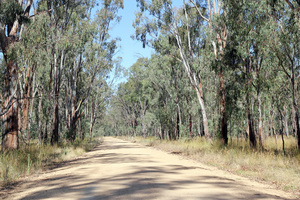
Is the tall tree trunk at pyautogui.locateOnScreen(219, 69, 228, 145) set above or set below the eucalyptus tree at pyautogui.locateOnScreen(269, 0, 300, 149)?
below

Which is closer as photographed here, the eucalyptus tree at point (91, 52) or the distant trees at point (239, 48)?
the distant trees at point (239, 48)

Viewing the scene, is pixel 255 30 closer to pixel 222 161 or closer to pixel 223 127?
pixel 223 127

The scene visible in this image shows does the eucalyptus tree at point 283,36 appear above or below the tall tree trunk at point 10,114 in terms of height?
above

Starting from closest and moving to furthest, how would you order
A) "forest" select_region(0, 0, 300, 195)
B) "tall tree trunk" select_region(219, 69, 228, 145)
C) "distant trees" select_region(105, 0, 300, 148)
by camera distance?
"forest" select_region(0, 0, 300, 195) < "distant trees" select_region(105, 0, 300, 148) < "tall tree trunk" select_region(219, 69, 228, 145)

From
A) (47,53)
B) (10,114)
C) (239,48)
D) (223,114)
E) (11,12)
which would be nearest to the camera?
(11,12)

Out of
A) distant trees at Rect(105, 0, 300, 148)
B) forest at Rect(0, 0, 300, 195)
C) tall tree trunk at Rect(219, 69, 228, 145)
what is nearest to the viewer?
forest at Rect(0, 0, 300, 195)

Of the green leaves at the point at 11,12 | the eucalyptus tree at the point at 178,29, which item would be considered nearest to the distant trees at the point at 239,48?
the eucalyptus tree at the point at 178,29

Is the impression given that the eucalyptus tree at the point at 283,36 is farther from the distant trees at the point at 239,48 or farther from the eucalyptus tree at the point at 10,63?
the eucalyptus tree at the point at 10,63

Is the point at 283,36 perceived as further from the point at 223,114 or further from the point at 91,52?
the point at 91,52

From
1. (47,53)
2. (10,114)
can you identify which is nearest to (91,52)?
(47,53)

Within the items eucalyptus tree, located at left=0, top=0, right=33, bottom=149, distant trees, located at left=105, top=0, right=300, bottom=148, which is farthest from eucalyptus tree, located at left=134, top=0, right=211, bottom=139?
eucalyptus tree, located at left=0, top=0, right=33, bottom=149

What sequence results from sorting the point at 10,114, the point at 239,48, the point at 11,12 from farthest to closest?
the point at 239,48 → the point at 10,114 → the point at 11,12

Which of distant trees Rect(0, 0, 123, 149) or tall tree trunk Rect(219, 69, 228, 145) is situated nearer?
distant trees Rect(0, 0, 123, 149)

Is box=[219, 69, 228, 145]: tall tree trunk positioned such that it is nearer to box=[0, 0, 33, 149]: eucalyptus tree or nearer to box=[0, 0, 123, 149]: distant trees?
box=[0, 0, 123, 149]: distant trees
